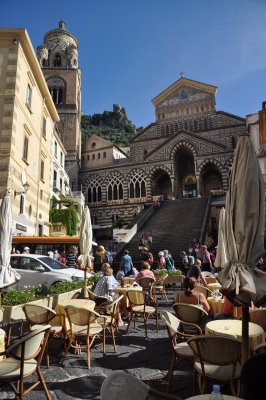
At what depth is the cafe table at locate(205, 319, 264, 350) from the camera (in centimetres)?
351

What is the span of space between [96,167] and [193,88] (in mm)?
15905

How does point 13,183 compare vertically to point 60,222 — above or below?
above

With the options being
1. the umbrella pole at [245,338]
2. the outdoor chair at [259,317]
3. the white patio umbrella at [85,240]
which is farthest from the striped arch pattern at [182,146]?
the umbrella pole at [245,338]

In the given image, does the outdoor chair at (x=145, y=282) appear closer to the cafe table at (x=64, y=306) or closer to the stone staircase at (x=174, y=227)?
the cafe table at (x=64, y=306)

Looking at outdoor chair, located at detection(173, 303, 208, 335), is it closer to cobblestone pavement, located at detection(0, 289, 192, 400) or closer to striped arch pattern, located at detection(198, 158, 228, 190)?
cobblestone pavement, located at detection(0, 289, 192, 400)

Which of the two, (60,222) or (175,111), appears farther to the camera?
(175,111)

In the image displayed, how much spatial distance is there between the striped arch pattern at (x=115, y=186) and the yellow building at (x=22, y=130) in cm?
1554

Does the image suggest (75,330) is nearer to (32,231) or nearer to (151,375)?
(151,375)

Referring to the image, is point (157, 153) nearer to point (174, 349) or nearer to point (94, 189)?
point (94, 189)

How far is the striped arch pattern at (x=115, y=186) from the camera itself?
3453cm

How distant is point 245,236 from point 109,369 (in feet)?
9.36

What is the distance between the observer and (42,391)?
11.3 ft

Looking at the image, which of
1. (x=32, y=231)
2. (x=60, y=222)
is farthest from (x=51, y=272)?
(x=60, y=222)

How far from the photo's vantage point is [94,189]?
35.9 m
